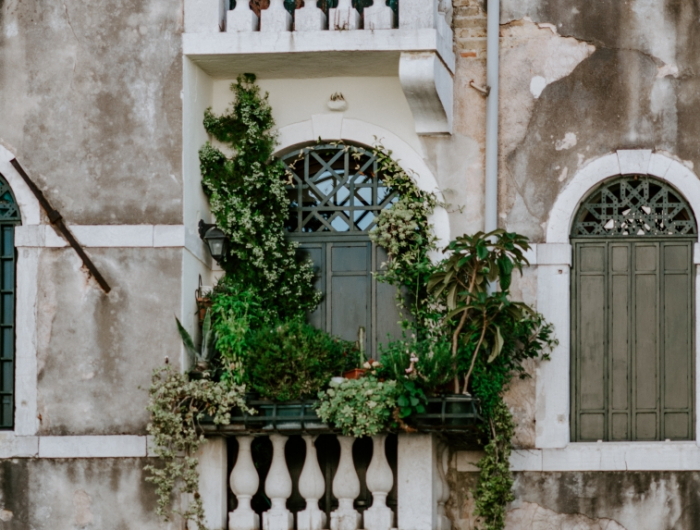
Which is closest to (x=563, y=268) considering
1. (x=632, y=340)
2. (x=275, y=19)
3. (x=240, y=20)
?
(x=632, y=340)

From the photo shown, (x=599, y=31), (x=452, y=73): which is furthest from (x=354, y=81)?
(x=599, y=31)

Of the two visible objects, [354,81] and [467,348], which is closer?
[467,348]

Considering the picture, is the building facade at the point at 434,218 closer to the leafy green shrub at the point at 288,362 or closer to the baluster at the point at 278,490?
the baluster at the point at 278,490

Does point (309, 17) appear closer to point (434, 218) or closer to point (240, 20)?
point (240, 20)

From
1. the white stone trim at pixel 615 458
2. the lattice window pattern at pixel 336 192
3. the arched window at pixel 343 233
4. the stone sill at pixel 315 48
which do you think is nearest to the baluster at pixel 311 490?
the arched window at pixel 343 233

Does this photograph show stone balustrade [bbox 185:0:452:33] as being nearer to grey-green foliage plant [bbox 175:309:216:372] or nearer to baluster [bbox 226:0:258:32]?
baluster [bbox 226:0:258:32]

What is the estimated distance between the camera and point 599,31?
14.2 m

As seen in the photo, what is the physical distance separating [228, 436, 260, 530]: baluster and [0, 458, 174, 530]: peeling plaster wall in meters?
0.48

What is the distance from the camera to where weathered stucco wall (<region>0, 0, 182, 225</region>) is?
1398 centimetres

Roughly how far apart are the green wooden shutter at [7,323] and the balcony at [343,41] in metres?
2.23

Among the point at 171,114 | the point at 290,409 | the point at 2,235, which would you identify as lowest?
the point at 290,409

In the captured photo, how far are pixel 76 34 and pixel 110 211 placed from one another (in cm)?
153

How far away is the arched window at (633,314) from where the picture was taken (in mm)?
13984

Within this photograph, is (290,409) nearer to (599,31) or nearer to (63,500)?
(63,500)
